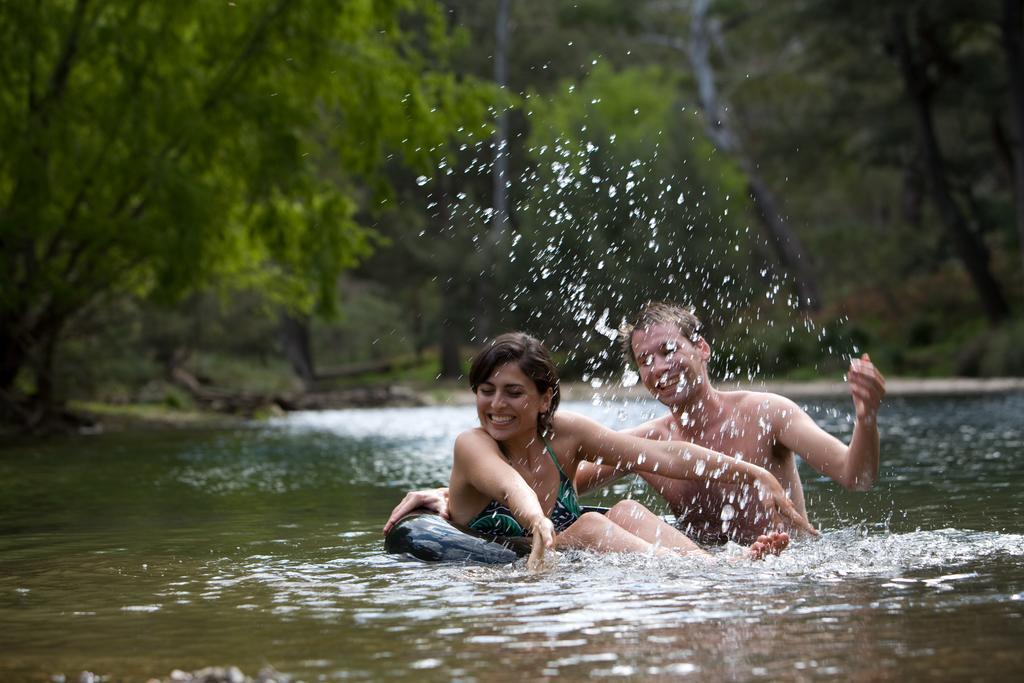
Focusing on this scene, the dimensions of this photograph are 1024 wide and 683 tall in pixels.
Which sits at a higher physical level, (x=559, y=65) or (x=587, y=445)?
(x=559, y=65)

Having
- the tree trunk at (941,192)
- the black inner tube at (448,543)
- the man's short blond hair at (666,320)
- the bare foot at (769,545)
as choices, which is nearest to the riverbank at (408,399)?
the tree trunk at (941,192)

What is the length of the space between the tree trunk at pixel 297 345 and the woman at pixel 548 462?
1449 inches

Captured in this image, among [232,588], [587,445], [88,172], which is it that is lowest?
[232,588]

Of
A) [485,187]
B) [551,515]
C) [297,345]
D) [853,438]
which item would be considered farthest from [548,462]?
[485,187]

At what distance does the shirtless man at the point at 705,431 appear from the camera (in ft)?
21.6

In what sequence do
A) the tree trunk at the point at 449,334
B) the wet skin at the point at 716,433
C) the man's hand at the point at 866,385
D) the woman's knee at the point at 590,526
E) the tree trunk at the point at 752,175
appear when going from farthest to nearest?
the tree trunk at the point at 449,334, the tree trunk at the point at 752,175, the wet skin at the point at 716,433, the woman's knee at the point at 590,526, the man's hand at the point at 866,385

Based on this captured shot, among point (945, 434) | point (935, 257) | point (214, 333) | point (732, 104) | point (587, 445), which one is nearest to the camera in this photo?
point (587, 445)

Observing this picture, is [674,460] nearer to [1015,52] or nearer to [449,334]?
[1015,52]

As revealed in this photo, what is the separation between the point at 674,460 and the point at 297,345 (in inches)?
1553

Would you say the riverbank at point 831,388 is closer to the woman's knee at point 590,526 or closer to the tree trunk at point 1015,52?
the tree trunk at point 1015,52

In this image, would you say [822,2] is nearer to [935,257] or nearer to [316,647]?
[935,257]

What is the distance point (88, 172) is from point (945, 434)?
10586 mm

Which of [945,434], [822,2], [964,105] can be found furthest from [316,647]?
[964,105]

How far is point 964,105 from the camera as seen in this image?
2880 cm
